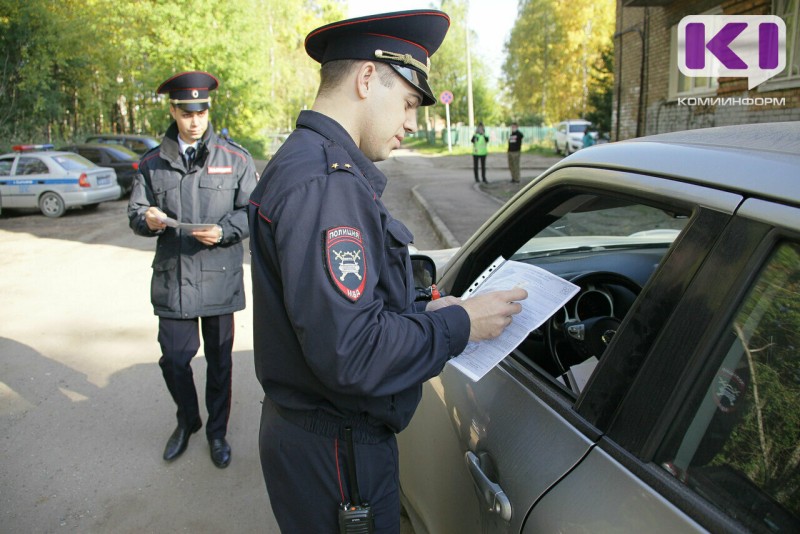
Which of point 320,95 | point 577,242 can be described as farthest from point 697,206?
point 577,242

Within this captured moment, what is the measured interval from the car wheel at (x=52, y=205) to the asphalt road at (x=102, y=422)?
577cm

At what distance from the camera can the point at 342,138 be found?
59.0 inches

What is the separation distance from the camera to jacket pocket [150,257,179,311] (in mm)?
3273

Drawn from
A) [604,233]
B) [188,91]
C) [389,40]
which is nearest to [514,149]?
[604,233]

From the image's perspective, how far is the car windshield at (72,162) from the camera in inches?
538

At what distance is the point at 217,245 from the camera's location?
3340mm

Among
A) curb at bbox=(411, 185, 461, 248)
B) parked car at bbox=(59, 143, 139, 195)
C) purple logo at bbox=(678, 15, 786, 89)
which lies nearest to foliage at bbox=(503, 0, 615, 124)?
purple logo at bbox=(678, 15, 786, 89)

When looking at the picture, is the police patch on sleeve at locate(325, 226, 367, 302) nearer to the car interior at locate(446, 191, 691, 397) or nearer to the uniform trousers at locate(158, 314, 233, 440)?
the car interior at locate(446, 191, 691, 397)

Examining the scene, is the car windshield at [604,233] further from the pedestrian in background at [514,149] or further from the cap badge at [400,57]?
the pedestrian in background at [514,149]

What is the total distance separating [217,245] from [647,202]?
249 cm

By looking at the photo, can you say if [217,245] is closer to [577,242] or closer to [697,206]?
[577,242]

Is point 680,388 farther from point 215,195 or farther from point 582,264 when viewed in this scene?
point 215,195

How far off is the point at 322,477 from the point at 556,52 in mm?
41469

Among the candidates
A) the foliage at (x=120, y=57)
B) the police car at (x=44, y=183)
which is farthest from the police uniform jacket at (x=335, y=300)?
the foliage at (x=120, y=57)
